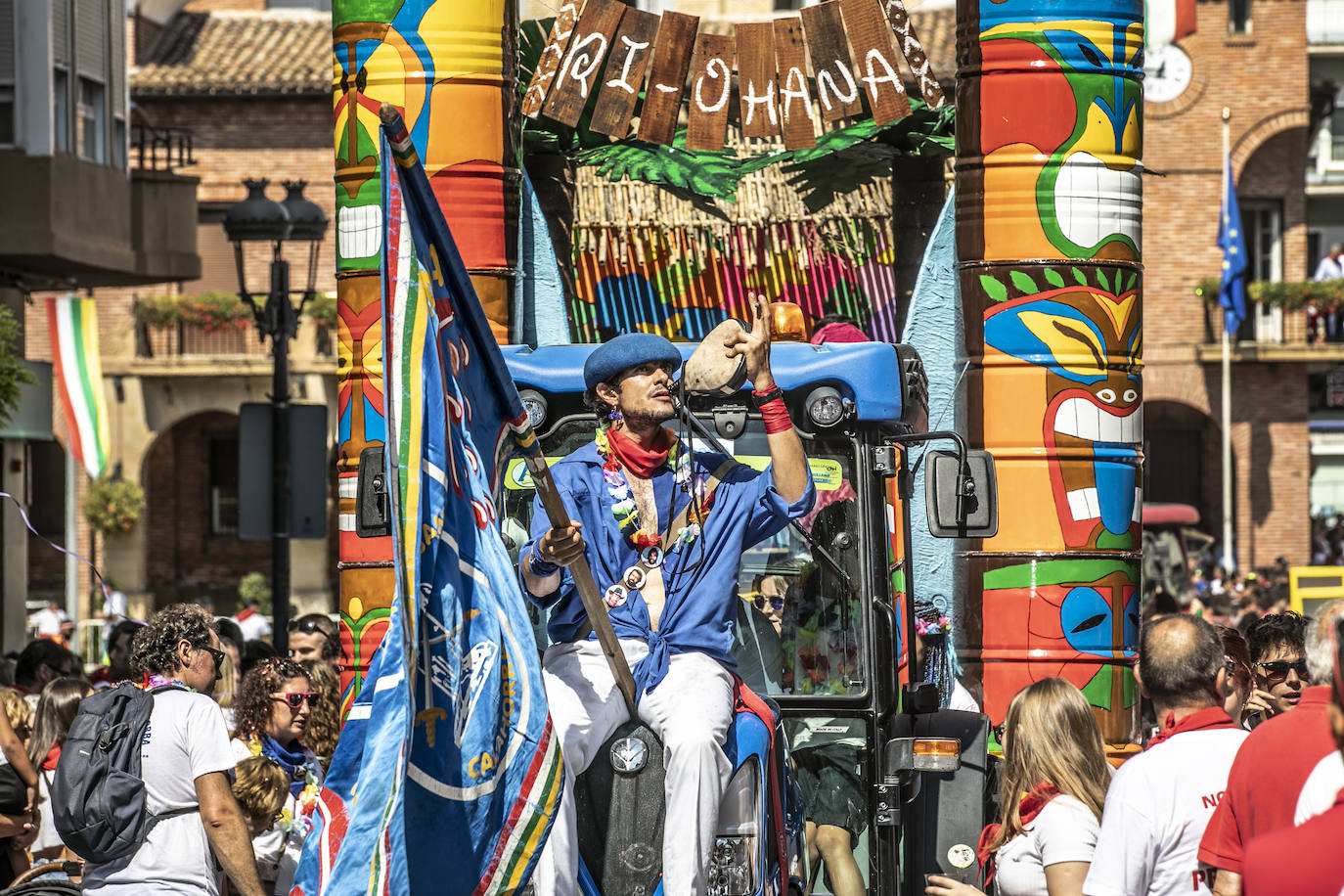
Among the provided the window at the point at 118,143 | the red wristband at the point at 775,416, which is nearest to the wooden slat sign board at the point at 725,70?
the red wristband at the point at 775,416

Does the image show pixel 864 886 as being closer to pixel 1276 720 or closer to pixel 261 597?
pixel 1276 720

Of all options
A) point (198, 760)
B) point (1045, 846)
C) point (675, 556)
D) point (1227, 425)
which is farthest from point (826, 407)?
point (1227, 425)

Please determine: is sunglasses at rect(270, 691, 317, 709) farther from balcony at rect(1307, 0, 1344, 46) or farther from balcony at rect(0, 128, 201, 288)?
balcony at rect(1307, 0, 1344, 46)

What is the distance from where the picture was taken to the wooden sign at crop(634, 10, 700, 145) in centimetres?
941

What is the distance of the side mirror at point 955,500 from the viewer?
6.28 metres

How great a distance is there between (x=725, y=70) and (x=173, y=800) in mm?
4845

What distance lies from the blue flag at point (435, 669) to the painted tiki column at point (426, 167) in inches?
150

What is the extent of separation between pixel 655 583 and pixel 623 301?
413 cm

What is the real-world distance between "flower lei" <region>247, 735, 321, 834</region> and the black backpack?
1.04m

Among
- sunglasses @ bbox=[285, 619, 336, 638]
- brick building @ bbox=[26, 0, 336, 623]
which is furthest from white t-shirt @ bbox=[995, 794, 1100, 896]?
brick building @ bbox=[26, 0, 336, 623]

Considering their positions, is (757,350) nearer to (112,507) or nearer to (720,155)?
(720,155)

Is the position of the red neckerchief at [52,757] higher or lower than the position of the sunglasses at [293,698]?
lower

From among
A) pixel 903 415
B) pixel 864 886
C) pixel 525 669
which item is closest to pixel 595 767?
pixel 525 669

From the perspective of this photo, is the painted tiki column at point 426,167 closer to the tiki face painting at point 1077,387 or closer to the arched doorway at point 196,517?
the tiki face painting at point 1077,387
